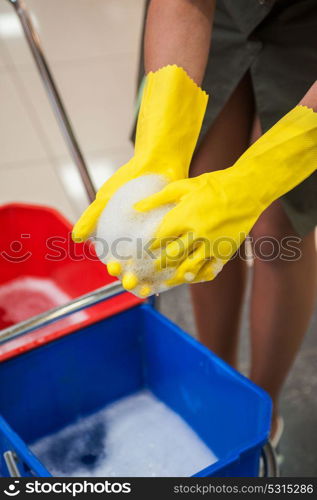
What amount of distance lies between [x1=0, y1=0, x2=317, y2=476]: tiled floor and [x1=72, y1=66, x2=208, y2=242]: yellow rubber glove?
0.71 meters

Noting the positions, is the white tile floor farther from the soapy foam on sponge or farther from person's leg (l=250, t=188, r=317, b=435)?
the soapy foam on sponge

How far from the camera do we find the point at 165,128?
0.78 m

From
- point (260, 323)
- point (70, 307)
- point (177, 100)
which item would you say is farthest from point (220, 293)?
point (177, 100)

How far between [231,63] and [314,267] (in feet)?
1.17

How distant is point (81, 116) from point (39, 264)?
1174mm

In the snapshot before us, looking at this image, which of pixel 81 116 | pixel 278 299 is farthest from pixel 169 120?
pixel 81 116

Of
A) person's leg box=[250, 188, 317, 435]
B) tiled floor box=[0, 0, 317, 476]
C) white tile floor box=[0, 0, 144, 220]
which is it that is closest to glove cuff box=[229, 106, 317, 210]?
person's leg box=[250, 188, 317, 435]

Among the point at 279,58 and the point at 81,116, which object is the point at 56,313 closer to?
the point at 279,58

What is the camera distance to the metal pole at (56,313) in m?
0.91

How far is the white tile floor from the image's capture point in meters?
2.05

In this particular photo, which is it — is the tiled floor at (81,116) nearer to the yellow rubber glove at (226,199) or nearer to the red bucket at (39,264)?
the red bucket at (39,264)

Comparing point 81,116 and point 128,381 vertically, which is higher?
point 81,116

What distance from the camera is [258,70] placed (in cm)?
95

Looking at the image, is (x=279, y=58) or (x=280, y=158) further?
(x=279, y=58)
